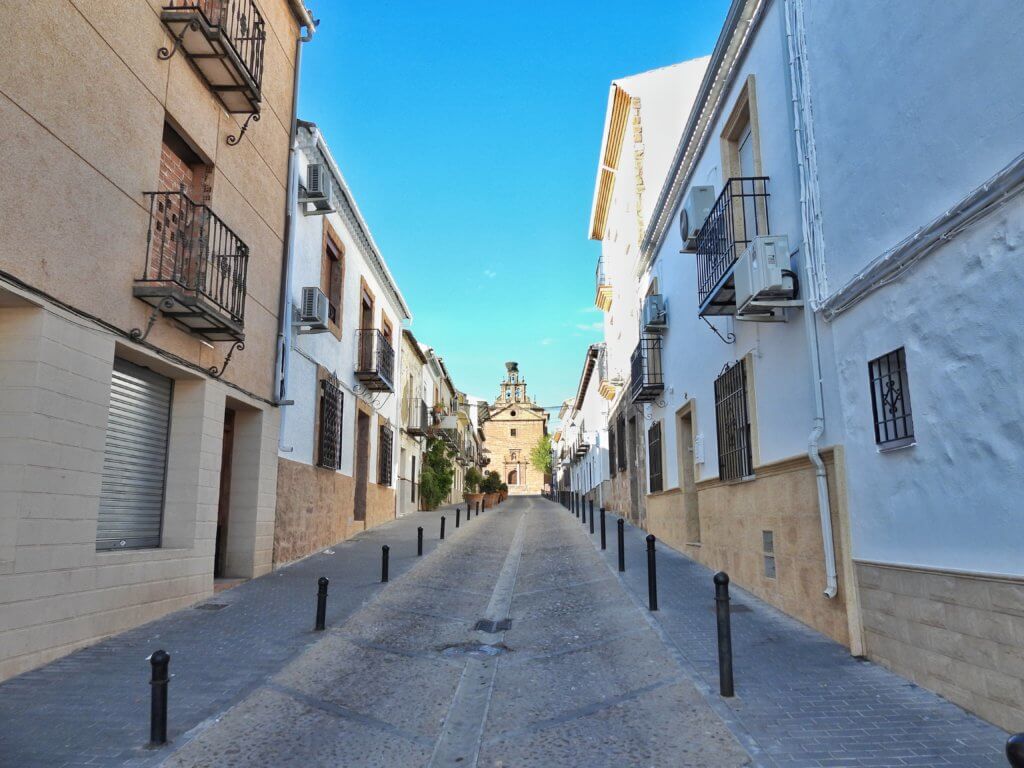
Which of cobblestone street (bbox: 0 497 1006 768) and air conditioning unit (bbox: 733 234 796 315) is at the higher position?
air conditioning unit (bbox: 733 234 796 315)

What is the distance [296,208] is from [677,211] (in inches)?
259

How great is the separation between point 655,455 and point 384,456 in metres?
8.14

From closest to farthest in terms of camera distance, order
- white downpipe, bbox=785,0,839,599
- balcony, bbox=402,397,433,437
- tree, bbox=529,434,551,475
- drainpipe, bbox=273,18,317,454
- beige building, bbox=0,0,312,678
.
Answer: beige building, bbox=0,0,312,678, white downpipe, bbox=785,0,839,599, drainpipe, bbox=273,18,317,454, balcony, bbox=402,397,433,437, tree, bbox=529,434,551,475

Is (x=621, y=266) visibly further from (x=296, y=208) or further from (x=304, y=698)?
(x=304, y=698)

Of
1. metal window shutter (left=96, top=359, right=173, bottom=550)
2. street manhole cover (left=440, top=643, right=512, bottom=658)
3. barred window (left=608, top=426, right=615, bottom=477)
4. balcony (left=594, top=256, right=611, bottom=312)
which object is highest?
balcony (left=594, top=256, right=611, bottom=312)

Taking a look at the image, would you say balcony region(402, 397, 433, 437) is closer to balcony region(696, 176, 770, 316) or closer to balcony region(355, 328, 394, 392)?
balcony region(355, 328, 394, 392)

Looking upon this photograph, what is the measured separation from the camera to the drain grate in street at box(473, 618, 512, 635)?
7.77 metres

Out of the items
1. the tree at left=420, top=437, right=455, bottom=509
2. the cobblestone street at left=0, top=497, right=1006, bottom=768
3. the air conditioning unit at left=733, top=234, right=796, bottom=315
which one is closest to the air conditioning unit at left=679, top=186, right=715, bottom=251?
the air conditioning unit at left=733, top=234, right=796, bottom=315

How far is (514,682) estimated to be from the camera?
5801 mm

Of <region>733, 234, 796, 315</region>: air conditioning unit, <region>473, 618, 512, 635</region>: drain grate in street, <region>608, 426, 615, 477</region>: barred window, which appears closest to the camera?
<region>733, 234, 796, 315</region>: air conditioning unit

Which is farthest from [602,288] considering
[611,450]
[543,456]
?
[543,456]

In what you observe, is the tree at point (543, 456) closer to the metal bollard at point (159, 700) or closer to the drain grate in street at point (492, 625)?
the drain grate in street at point (492, 625)

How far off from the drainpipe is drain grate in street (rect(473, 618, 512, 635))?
4940 mm

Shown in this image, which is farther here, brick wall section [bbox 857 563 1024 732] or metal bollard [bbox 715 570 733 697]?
metal bollard [bbox 715 570 733 697]
